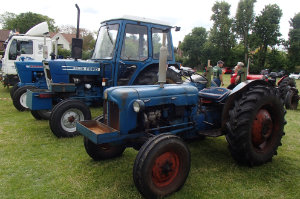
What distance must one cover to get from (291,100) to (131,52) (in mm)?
5731

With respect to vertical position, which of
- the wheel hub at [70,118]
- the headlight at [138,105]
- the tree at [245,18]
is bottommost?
A: the wheel hub at [70,118]

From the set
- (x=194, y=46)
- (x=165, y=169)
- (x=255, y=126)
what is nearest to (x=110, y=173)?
(x=165, y=169)

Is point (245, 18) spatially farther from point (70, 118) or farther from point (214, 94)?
point (70, 118)

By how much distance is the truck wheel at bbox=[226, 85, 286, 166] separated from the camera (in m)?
3.17

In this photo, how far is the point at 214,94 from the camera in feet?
12.6

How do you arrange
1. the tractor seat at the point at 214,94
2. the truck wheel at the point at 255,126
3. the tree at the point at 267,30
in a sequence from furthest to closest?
the tree at the point at 267,30 → the tractor seat at the point at 214,94 → the truck wheel at the point at 255,126

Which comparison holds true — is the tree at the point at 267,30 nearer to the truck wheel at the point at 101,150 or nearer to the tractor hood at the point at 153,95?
the tractor hood at the point at 153,95

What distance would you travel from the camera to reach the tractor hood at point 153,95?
2.77 m

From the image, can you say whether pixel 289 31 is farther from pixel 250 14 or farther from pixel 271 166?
pixel 271 166

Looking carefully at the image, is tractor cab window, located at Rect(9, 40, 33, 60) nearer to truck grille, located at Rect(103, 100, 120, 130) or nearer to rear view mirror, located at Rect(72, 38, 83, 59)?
rear view mirror, located at Rect(72, 38, 83, 59)

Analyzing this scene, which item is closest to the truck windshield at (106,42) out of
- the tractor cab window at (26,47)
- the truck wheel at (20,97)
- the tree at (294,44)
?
the truck wheel at (20,97)

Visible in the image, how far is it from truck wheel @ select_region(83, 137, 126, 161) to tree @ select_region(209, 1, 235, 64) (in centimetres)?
3745

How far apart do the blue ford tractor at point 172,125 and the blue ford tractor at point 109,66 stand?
6.70ft

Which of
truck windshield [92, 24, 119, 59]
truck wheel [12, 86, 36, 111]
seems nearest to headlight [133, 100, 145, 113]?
truck windshield [92, 24, 119, 59]
